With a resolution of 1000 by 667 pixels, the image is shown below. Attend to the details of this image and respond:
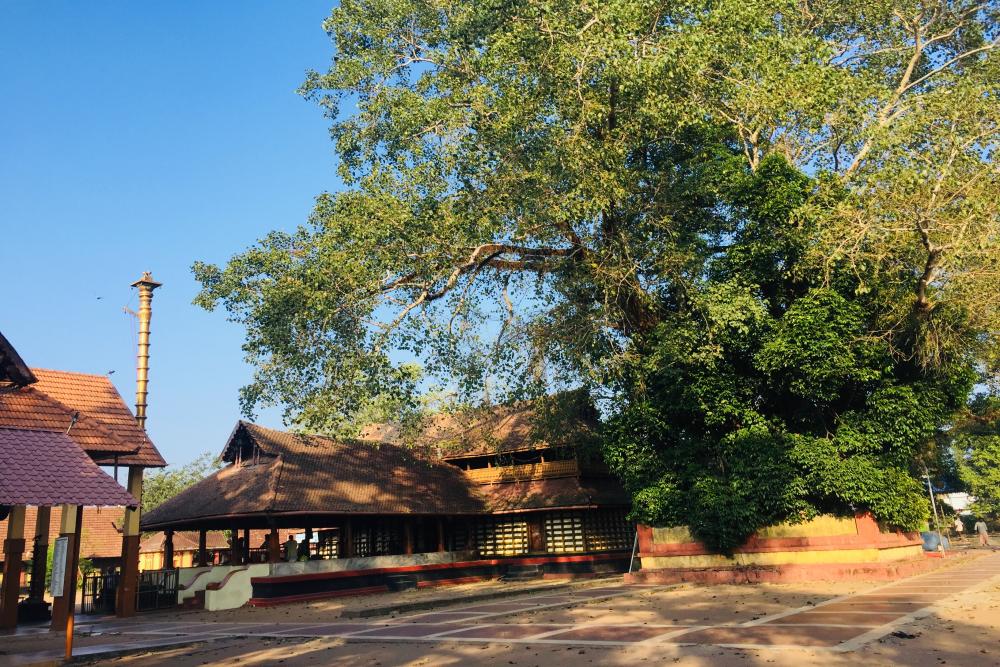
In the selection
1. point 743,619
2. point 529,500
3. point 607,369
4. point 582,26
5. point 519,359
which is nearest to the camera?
point 743,619

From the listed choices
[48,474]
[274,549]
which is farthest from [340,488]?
[48,474]

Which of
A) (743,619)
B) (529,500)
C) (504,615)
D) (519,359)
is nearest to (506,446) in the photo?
(529,500)

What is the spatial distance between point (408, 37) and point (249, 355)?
10135mm

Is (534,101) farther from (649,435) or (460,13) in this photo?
(649,435)

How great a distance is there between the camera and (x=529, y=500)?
29.2m

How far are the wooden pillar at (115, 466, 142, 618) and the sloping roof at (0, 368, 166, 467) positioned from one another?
744mm

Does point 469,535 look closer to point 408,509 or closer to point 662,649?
point 408,509

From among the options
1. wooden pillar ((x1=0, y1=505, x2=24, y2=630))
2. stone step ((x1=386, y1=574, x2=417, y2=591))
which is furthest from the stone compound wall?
wooden pillar ((x1=0, y1=505, x2=24, y2=630))

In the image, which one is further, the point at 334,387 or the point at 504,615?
the point at 334,387

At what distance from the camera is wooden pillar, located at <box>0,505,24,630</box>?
17688 mm

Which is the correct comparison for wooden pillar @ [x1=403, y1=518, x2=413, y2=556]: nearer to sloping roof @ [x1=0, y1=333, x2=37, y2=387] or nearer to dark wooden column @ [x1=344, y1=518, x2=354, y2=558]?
dark wooden column @ [x1=344, y1=518, x2=354, y2=558]

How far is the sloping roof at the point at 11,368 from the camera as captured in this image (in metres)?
14.8

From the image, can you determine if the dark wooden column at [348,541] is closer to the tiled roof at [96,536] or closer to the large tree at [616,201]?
the large tree at [616,201]

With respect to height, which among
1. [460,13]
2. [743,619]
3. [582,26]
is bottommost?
[743,619]
